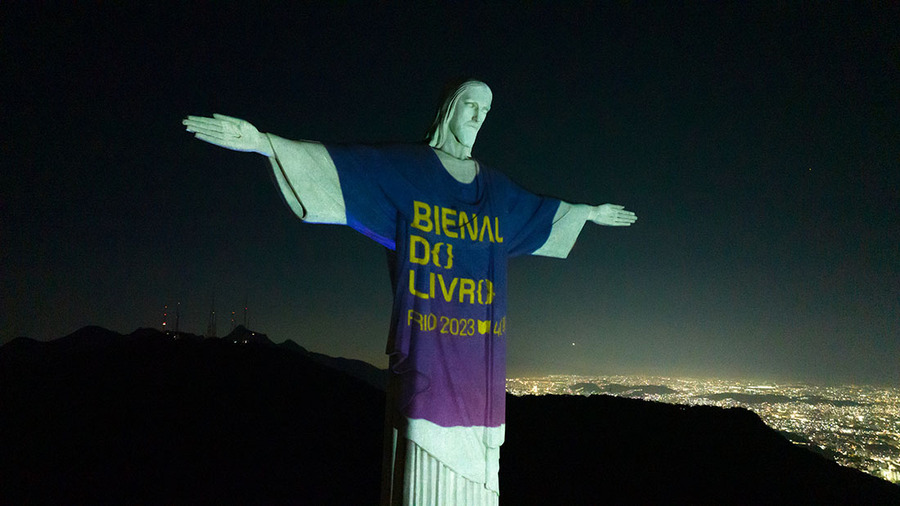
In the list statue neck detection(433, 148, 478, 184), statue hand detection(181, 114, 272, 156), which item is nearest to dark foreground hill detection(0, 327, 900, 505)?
statue neck detection(433, 148, 478, 184)

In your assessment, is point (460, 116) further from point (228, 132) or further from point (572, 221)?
point (228, 132)

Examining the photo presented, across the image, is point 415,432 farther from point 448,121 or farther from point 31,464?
point 31,464

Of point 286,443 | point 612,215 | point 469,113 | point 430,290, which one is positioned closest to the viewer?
point 430,290

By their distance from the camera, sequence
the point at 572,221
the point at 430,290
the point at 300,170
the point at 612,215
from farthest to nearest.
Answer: the point at 612,215
the point at 572,221
the point at 430,290
the point at 300,170

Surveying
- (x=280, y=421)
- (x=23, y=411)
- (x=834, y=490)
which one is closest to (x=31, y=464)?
(x=23, y=411)

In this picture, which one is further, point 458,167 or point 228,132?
point 458,167

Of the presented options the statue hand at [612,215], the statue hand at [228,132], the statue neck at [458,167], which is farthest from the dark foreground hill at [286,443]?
the statue hand at [228,132]

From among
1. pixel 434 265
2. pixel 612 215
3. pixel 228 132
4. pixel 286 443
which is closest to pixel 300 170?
pixel 228 132

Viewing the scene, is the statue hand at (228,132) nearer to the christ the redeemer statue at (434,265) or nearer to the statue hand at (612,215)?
the christ the redeemer statue at (434,265)
